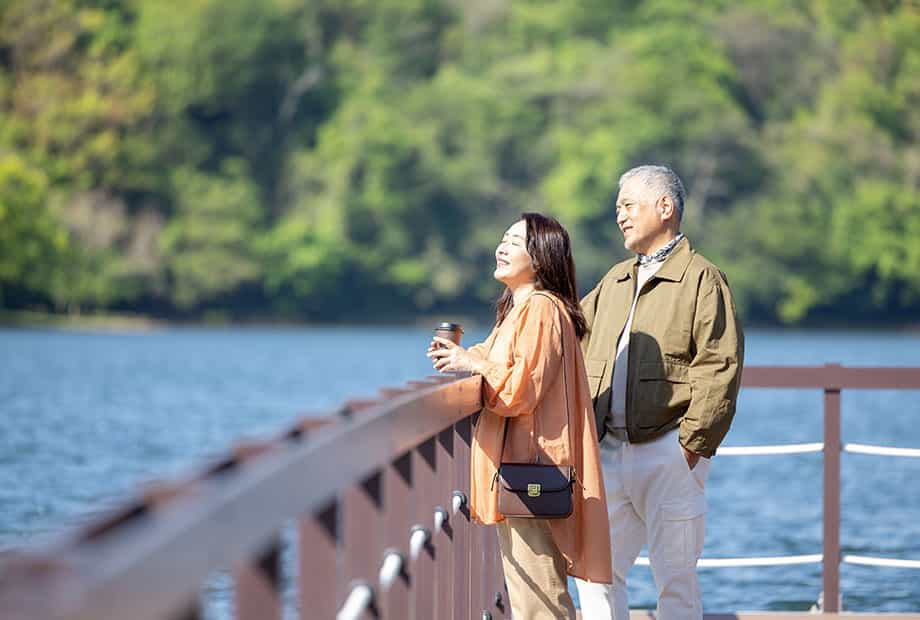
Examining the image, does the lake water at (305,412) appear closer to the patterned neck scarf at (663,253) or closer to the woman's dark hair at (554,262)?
the woman's dark hair at (554,262)

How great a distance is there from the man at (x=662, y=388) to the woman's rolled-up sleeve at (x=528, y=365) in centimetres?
70

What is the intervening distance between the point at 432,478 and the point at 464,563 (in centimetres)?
70

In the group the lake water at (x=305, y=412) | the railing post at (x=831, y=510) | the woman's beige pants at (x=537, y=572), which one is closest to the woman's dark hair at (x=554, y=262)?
the woman's beige pants at (x=537, y=572)

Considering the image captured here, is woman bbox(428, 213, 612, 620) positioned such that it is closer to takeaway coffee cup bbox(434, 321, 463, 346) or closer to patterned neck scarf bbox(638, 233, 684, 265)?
takeaway coffee cup bbox(434, 321, 463, 346)

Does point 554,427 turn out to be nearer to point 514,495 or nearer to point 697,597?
point 514,495

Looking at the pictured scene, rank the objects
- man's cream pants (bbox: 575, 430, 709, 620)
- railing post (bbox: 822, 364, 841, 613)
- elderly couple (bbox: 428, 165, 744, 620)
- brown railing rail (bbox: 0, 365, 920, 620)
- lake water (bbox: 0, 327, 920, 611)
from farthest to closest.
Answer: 1. lake water (bbox: 0, 327, 920, 611)
2. railing post (bbox: 822, 364, 841, 613)
3. man's cream pants (bbox: 575, 430, 709, 620)
4. elderly couple (bbox: 428, 165, 744, 620)
5. brown railing rail (bbox: 0, 365, 920, 620)

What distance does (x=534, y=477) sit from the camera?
3.65 metres

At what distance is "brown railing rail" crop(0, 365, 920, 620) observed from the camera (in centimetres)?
112

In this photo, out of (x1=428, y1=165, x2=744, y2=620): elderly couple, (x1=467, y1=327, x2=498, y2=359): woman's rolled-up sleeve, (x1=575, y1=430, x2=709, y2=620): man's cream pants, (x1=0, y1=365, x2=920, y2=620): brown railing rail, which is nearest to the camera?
(x1=0, y1=365, x2=920, y2=620): brown railing rail

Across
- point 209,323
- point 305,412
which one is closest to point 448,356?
point 305,412

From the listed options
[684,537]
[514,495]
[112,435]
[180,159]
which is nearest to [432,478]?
[514,495]

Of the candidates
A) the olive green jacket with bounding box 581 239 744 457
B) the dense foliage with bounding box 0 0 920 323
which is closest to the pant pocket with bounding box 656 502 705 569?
the olive green jacket with bounding box 581 239 744 457

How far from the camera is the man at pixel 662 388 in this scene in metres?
4.29

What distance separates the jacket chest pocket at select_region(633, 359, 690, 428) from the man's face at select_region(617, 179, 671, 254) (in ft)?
1.11
